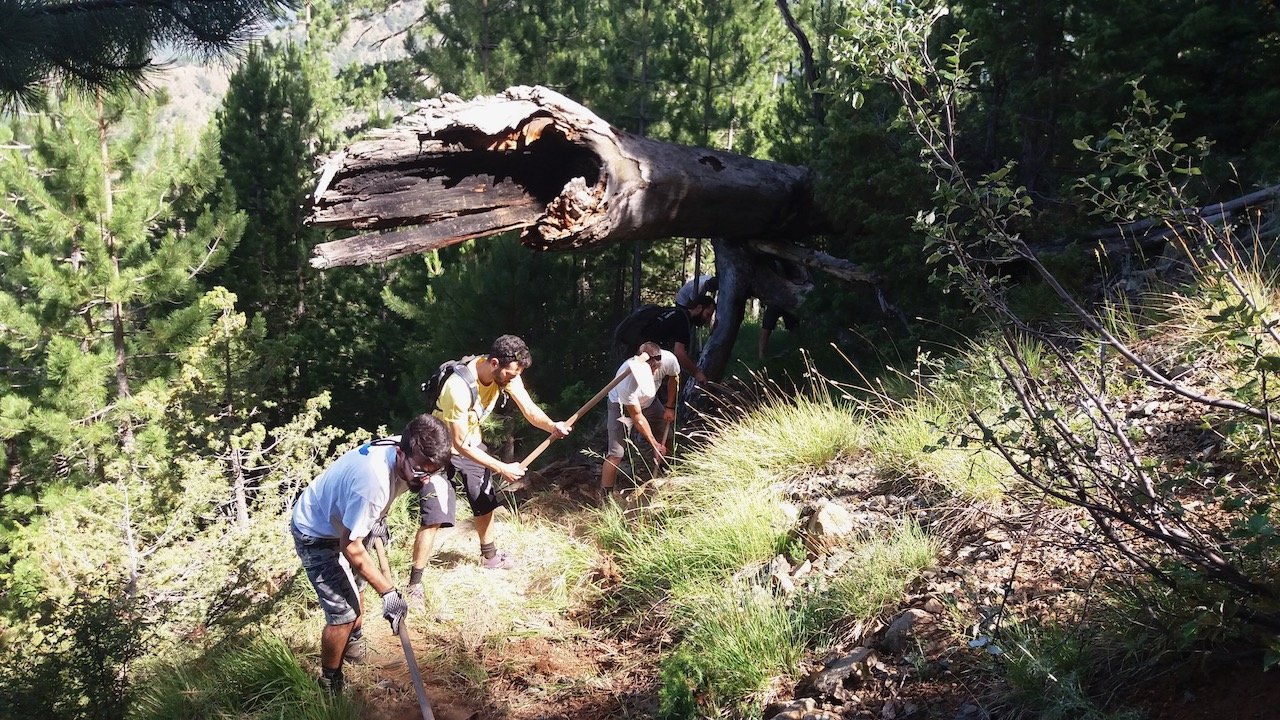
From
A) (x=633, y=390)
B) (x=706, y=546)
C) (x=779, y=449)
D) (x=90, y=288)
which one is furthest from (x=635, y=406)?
(x=90, y=288)

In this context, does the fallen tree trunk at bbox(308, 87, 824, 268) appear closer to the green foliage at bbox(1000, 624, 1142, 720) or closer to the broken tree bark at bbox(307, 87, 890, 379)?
the broken tree bark at bbox(307, 87, 890, 379)

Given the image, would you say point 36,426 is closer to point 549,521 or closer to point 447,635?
point 549,521

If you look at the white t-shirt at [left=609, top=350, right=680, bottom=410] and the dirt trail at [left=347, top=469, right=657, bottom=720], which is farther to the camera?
the white t-shirt at [left=609, top=350, right=680, bottom=410]

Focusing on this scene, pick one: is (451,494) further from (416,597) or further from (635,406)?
(635,406)

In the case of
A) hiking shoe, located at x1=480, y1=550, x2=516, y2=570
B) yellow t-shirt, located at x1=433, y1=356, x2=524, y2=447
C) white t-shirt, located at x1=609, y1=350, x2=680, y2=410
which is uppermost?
yellow t-shirt, located at x1=433, y1=356, x2=524, y2=447

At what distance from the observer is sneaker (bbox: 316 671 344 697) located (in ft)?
14.1

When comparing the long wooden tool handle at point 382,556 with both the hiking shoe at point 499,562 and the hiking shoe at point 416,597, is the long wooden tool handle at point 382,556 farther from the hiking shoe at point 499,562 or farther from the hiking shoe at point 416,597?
the hiking shoe at point 499,562

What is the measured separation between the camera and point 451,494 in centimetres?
538

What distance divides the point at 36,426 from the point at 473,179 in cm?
922

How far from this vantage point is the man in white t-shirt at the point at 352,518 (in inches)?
159

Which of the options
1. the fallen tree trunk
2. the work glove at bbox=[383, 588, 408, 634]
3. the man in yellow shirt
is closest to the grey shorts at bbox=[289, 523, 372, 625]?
the work glove at bbox=[383, 588, 408, 634]

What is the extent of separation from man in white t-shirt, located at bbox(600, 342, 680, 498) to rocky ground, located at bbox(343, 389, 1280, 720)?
1.40 m

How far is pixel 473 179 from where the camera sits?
5.39 meters

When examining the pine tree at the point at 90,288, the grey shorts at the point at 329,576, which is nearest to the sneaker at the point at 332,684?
the grey shorts at the point at 329,576
